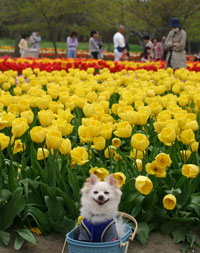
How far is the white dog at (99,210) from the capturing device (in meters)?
2.46

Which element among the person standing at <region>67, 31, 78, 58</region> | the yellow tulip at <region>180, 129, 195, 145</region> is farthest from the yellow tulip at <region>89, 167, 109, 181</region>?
the person standing at <region>67, 31, 78, 58</region>

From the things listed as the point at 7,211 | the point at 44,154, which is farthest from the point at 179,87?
the point at 7,211

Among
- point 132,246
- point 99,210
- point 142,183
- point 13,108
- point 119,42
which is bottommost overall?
point 132,246

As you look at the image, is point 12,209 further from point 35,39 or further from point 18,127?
point 35,39

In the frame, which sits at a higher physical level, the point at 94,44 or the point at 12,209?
the point at 94,44

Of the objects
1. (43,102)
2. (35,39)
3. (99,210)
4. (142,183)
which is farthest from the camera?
(35,39)

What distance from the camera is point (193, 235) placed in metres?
3.23

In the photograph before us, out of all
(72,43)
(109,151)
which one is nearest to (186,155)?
(109,151)

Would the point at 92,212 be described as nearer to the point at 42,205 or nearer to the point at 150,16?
the point at 42,205

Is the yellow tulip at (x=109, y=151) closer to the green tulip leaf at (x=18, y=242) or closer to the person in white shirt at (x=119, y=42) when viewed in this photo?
the green tulip leaf at (x=18, y=242)

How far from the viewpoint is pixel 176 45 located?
1225 centimetres

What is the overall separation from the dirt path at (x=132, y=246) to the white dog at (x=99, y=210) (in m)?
0.63

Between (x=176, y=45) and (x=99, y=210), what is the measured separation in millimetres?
10348

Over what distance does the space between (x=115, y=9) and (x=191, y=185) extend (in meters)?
36.6
